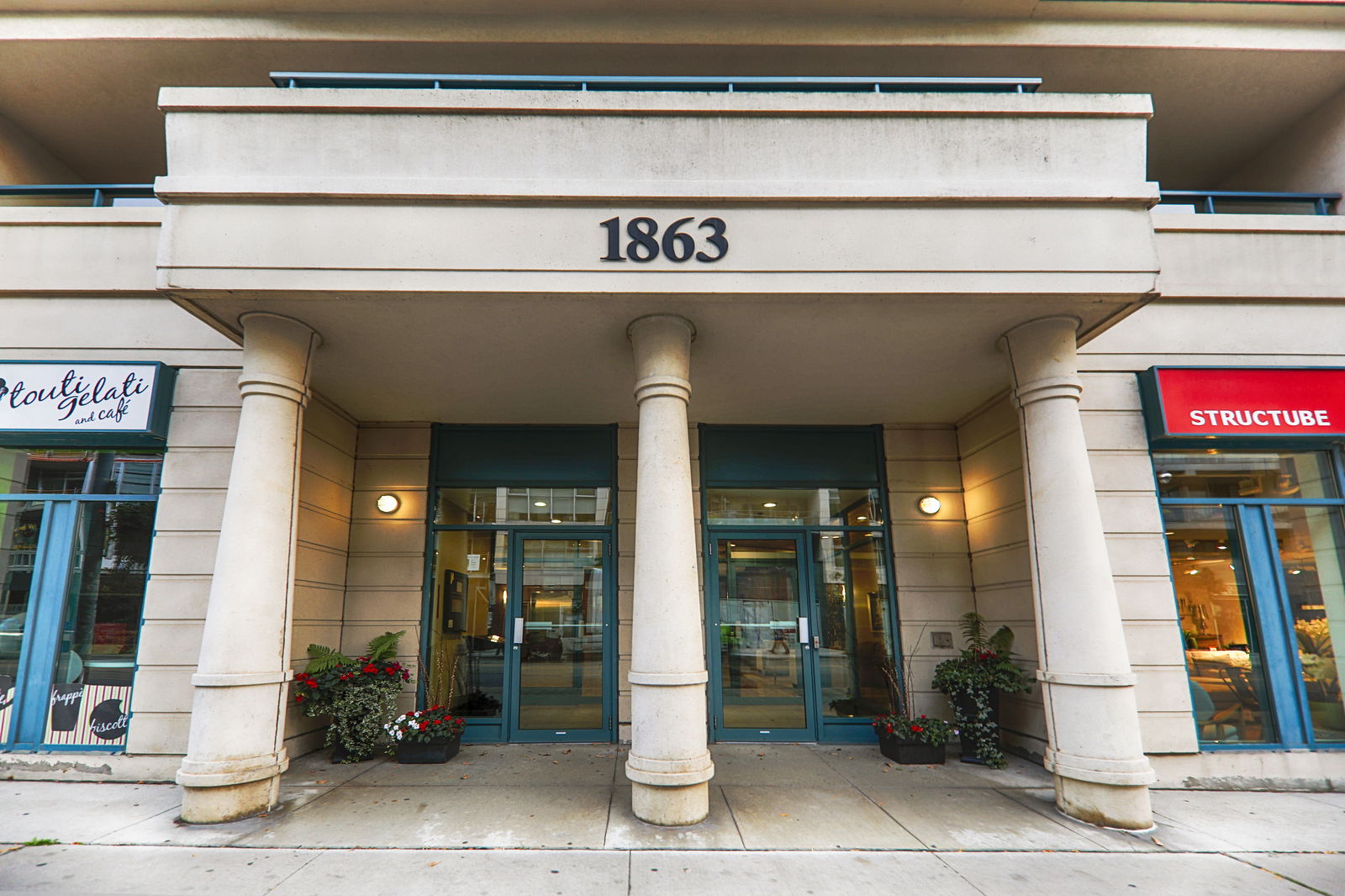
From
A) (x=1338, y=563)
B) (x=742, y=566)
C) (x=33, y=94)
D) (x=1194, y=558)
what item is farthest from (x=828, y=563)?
(x=33, y=94)

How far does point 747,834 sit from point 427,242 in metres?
4.71

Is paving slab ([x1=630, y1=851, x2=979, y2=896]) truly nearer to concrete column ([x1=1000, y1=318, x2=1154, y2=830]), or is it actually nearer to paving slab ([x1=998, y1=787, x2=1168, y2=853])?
paving slab ([x1=998, y1=787, x2=1168, y2=853])

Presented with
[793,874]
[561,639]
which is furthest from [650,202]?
[561,639]

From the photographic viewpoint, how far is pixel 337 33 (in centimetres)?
743

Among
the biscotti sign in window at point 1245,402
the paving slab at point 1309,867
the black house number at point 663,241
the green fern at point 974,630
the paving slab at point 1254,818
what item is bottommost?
the paving slab at point 1309,867

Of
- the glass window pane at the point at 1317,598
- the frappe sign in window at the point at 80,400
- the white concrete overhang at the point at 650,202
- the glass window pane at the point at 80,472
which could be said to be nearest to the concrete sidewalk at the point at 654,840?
the glass window pane at the point at 1317,598

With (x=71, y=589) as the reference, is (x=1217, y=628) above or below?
below

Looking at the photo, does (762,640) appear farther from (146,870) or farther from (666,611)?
(146,870)

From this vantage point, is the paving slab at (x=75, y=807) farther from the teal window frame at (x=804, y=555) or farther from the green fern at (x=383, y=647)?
the teal window frame at (x=804, y=555)

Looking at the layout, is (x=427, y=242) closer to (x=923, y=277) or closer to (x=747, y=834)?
(x=923, y=277)

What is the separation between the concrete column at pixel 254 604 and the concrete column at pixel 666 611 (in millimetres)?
2664

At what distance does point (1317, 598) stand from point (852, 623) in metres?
4.26

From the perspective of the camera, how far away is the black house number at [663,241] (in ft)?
17.2

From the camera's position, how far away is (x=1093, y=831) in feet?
16.4
